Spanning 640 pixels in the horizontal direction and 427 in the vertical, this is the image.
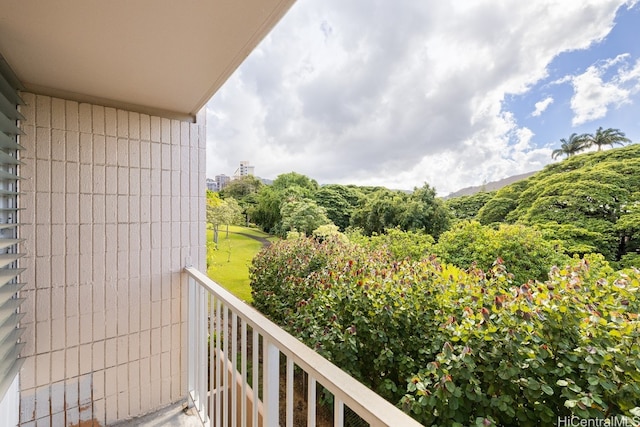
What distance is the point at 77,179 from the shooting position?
70.4 inches

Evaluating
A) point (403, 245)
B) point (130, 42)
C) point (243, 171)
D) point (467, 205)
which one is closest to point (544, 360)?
point (130, 42)

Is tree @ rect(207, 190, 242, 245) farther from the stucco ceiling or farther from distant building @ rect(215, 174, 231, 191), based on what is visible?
the stucco ceiling

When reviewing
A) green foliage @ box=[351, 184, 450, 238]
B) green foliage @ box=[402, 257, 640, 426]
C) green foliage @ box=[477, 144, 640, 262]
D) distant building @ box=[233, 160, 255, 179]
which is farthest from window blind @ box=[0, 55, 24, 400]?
green foliage @ box=[351, 184, 450, 238]

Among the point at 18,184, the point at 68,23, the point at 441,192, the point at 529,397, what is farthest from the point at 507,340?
the point at 441,192

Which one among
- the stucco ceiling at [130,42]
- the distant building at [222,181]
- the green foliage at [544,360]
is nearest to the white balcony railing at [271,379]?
the green foliage at [544,360]

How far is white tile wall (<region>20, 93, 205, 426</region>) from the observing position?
1.68 meters

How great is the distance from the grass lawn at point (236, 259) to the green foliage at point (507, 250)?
10.4 ft

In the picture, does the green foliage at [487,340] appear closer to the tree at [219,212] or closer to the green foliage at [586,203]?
the tree at [219,212]

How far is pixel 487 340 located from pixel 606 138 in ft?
17.0

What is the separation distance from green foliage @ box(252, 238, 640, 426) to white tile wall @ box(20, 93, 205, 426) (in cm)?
115

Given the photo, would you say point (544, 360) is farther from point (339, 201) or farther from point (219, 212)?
point (339, 201)

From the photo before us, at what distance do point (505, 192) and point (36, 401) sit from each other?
6865 millimetres

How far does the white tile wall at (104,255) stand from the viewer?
5.52ft

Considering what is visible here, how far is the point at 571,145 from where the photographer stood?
494 cm
